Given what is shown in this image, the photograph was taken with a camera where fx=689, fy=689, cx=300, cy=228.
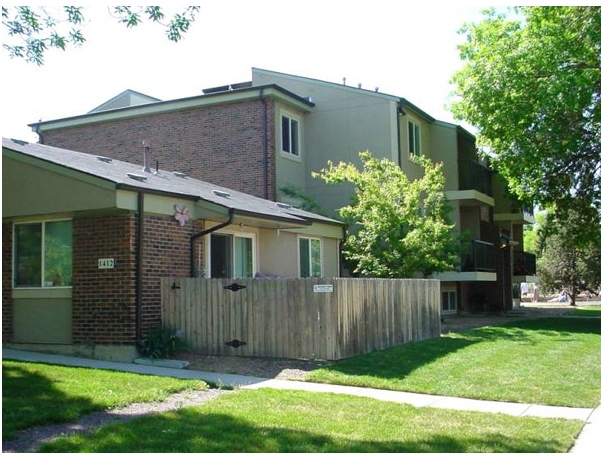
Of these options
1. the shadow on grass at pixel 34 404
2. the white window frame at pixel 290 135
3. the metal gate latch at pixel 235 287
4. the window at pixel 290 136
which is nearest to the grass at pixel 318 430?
the shadow on grass at pixel 34 404

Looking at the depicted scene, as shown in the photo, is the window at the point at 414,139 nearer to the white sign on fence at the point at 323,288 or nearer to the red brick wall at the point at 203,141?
the red brick wall at the point at 203,141

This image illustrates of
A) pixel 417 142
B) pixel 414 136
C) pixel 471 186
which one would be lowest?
pixel 471 186

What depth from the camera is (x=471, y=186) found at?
27.7 meters

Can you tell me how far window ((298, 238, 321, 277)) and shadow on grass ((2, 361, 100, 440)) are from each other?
10.2 meters

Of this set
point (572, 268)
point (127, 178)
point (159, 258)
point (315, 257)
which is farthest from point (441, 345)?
point (572, 268)

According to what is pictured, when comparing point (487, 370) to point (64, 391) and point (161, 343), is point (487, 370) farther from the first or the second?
point (64, 391)

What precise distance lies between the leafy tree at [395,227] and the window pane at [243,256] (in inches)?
160

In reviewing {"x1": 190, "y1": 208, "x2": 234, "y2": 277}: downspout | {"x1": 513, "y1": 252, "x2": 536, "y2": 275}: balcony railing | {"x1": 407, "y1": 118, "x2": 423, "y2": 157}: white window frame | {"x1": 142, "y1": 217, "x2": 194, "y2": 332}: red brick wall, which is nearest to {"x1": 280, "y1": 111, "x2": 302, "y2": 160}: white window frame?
{"x1": 407, "y1": 118, "x2": 423, "y2": 157}: white window frame

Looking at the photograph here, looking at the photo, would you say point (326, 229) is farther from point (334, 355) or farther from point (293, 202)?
point (334, 355)

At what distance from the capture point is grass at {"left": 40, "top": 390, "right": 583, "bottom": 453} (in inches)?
250

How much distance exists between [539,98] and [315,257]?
8.08m

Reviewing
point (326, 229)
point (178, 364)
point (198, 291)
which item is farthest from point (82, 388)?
point (326, 229)

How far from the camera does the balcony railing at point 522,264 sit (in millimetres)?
35594

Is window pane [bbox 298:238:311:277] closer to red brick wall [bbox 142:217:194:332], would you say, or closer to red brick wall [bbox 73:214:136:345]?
red brick wall [bbox 142:217:194:332]
